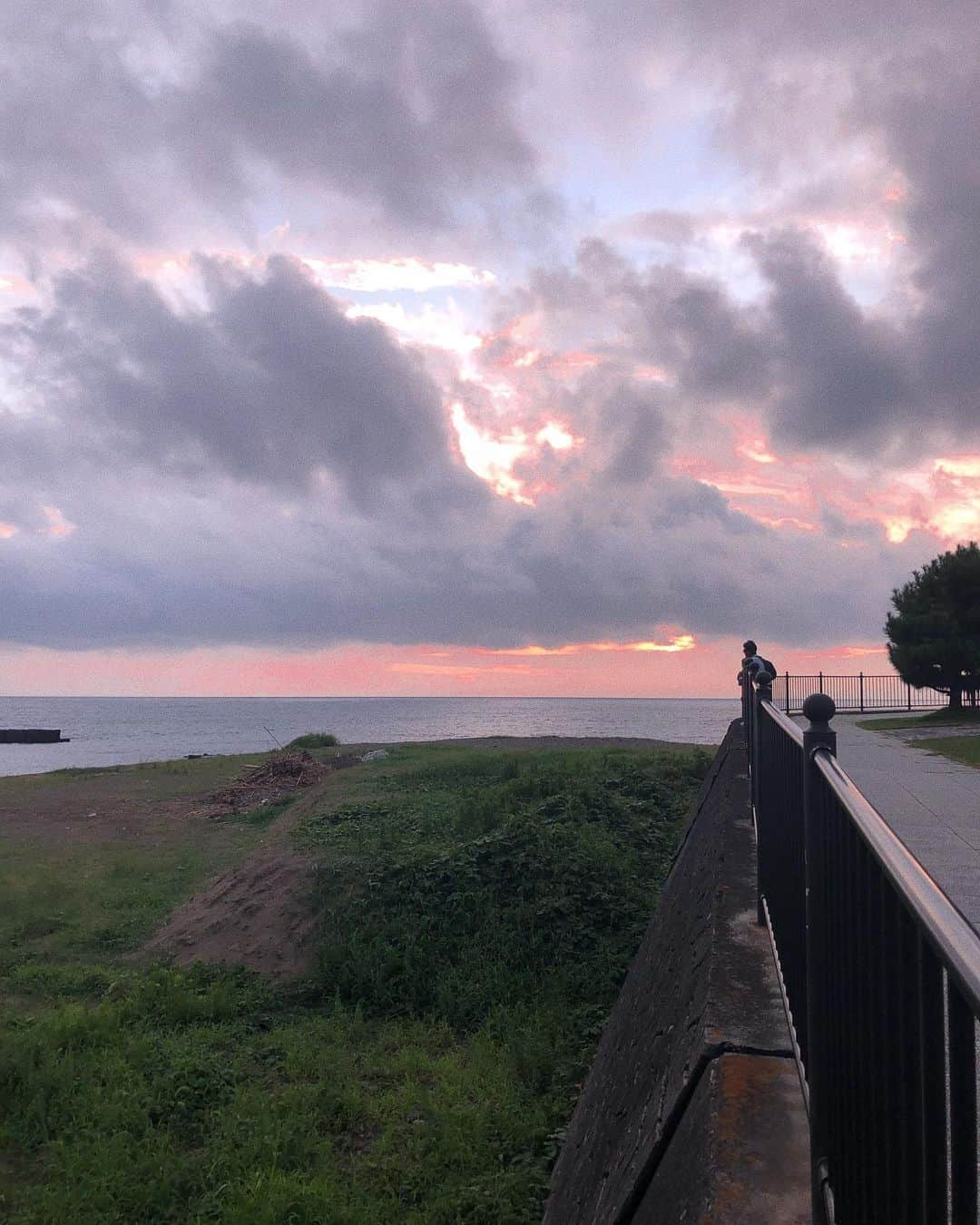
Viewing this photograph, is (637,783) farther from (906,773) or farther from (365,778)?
(365,778)

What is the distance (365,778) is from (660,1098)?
19005 mm

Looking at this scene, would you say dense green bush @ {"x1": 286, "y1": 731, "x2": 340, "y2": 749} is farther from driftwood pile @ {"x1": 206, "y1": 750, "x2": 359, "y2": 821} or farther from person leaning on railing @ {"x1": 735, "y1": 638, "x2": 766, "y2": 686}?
person leaning on railing @ {"x1": 735, "y1": 638, "x2": 766, "y2": 686}

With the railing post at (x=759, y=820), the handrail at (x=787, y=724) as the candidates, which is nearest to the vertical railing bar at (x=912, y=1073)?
the handrail at (x=787, y=724)

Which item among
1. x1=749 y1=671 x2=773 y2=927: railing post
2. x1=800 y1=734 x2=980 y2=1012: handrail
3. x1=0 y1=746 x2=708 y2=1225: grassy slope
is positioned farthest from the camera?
x1=0 y1=746 x2=708 y2=1225: grassy slope

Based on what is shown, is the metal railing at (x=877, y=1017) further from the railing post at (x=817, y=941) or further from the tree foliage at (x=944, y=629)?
the tree foliage at (x=944, y=629)

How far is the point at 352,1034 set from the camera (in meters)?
8.22

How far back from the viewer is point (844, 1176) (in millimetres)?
2152

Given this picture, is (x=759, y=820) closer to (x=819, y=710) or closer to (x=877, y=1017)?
(x=819, y=710)

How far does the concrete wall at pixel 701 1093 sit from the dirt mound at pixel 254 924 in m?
4.55

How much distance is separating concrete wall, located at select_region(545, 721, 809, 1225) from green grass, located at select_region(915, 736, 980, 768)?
33.9 feet

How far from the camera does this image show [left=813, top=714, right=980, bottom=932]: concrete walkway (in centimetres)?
698

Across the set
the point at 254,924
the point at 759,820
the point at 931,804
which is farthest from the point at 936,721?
the point at 759,820

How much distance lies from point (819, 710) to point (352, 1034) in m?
6.95

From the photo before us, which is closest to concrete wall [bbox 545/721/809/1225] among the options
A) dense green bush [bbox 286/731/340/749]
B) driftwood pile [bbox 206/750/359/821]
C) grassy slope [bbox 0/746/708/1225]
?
grassy slope [bbox 0/746/708/1225]
